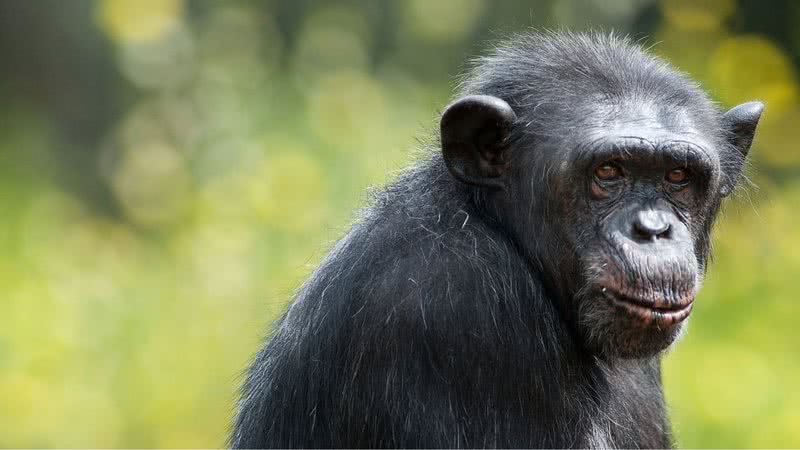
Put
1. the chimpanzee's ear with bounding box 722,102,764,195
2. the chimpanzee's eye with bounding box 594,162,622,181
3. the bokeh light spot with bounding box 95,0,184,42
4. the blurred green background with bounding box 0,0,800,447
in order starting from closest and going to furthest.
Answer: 1. the chimpanzee's eye with bounding box 594,162,622,181
2. the chimpanzee's ear with bounding box 722,102,764,195
3. the blurred green background with bounding box 0,0,800,447
4. the bokeh light spot with bounding box 95,0,184,42

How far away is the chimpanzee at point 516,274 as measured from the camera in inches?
214

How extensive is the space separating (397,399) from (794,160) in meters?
9.53

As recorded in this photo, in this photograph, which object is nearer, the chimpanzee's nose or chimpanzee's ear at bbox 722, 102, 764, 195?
the chimpanzee's nose

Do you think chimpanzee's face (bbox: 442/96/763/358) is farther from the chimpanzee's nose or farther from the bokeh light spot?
the bokeh light spot

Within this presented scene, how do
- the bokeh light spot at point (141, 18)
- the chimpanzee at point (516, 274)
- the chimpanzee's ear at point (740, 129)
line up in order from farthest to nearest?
the bokeh light spot at point (141, 18) → the chimpanzee's ear at point (740, 129) → the chimpanzee at point (516, 274)

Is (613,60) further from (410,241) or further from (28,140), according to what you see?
(28,140)

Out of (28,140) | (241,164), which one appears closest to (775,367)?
(241,164)

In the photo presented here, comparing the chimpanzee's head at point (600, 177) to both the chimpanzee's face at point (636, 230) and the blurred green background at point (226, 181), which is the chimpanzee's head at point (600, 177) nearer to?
the chimpanzee's face at point (636, 230)

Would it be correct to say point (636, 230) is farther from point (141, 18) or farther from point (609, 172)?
point (141, 18)

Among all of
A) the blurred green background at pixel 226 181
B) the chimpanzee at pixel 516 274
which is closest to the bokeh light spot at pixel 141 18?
the blurred green background at pixel 226 181

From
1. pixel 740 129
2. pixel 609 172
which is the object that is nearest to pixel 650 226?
pixel 609 172

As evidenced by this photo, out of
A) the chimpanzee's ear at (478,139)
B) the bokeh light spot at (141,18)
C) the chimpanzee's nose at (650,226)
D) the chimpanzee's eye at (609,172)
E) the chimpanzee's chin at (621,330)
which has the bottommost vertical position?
the chimpanzee's chin at (621,330)

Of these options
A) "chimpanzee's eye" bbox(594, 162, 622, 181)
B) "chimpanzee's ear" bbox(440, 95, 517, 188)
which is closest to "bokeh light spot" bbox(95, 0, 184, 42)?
"chimpanzee's ear" bbox(440, 95, 517, 188)

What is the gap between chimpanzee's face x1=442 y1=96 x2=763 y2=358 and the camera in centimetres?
548
